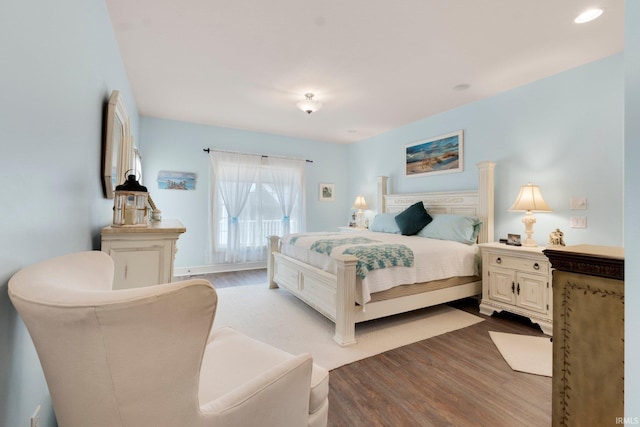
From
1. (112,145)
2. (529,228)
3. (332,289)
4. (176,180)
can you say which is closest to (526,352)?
(529,228)

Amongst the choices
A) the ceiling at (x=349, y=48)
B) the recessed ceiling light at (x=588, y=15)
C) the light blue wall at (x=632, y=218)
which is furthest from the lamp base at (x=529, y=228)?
the light blue wall at (x=632, y=218)

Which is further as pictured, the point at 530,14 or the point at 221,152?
the point at 221,152

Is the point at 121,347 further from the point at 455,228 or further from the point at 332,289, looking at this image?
the point at 455,228

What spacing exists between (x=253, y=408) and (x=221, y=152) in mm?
4700

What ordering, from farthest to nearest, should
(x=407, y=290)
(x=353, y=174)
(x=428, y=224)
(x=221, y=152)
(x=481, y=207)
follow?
(x=353, y=174) → (x=221, y=152) → (x=428, y=224) → (x=481, y=207) → (x=407, y=290)

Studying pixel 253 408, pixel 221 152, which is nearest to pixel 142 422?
pixel 253 408

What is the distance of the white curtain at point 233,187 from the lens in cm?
495

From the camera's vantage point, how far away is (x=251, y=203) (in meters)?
5.25

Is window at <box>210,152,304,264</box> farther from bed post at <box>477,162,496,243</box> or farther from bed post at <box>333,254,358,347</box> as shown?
bed post at <box>477,162,496,243</box>

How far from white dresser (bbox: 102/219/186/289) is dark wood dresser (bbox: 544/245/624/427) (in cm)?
206

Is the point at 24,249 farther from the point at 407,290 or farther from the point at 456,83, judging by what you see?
the point at 456,83

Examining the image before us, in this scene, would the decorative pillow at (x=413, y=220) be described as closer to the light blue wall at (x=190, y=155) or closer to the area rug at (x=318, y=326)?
the area rug at (x=318, y=326)

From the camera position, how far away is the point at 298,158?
5.66 m

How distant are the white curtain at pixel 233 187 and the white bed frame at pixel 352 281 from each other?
4.48 feet
